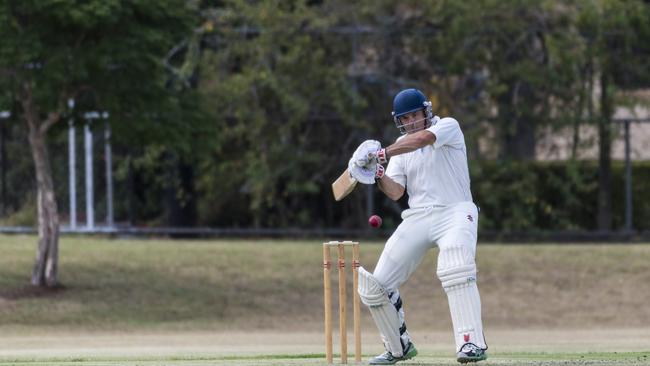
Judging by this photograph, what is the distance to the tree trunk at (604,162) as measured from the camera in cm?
2070

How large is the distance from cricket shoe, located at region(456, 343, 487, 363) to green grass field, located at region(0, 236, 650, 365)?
452cm

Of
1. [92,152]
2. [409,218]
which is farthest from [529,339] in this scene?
[92,152]

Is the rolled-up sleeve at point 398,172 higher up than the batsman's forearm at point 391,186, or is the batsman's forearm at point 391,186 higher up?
the rolled-up sleeve at point 398,172

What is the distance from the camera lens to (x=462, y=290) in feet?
28.7

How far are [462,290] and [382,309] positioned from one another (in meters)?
0.60

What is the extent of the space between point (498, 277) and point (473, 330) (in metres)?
9.68

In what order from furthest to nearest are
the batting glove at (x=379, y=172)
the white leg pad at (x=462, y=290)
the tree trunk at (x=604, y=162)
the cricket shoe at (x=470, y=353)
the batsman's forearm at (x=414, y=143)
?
the tree trunk at (x=604, y=162) → the batting glove at (x=379, y=172) → the batsman's forearm at (x=414, y=143) → the white leg pad at (x=462, y=290) → the cricket shoe at (x=470, y=353)

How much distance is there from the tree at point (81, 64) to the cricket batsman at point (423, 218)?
7097 mm

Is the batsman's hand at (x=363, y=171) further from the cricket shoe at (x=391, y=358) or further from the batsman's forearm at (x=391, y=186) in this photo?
the cricket shoe at (x=391, y=358)

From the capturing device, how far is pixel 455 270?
8742mm

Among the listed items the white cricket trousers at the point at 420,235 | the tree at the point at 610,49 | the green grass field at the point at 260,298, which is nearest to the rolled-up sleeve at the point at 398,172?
the white cricket trousers at the point at 420,235

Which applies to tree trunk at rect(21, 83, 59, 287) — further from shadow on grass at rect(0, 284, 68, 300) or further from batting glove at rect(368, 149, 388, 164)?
batting glove at rect(368, 149, 388, 164)

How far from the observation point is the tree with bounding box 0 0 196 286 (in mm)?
15742

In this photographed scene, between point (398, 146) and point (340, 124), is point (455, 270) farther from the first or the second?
point (340, 124)
